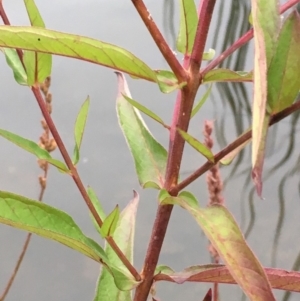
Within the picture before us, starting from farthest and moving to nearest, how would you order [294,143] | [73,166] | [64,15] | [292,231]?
[64,15], [294,143], [292,231], [73,166]

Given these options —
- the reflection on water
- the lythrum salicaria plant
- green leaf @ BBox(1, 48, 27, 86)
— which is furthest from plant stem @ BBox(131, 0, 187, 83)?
the reflection on water

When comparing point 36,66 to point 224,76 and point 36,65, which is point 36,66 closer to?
point 36,65

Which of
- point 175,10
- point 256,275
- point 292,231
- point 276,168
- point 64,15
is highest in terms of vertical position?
point 175,10

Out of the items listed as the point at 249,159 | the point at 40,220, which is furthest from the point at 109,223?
the point at 249,159

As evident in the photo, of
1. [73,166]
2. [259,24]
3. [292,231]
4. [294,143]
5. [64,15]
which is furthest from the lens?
[64,15]

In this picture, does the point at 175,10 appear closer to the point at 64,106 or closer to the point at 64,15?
the point at 64,15

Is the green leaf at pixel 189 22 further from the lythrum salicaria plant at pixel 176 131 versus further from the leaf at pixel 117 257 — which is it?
the leaf at pixel 117 257

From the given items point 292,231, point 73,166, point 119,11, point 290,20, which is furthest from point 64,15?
point 290,20

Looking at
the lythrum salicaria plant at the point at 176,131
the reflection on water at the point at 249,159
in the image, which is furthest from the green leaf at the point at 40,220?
the reflection on water at the point at 249,159

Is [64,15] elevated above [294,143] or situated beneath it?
elevated above
